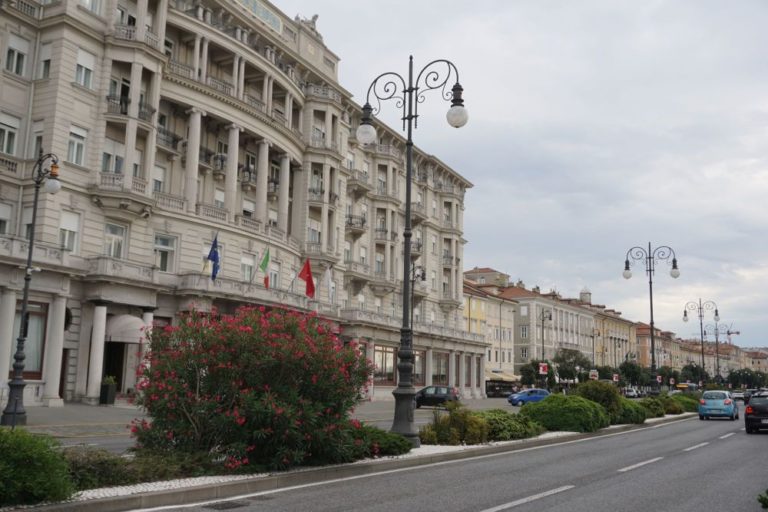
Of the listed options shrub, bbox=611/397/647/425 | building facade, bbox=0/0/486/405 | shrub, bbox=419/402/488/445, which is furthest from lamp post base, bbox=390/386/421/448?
shrub, bbox=611/397/647/425

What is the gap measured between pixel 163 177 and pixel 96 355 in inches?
455

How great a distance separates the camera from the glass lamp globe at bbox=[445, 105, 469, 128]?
650 inches

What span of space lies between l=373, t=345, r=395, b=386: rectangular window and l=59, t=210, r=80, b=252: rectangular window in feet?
92.3

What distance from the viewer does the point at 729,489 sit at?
11.4 meters

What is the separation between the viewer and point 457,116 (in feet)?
54.3

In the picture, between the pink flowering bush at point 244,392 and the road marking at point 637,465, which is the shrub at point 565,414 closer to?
the road marking at point 637,465

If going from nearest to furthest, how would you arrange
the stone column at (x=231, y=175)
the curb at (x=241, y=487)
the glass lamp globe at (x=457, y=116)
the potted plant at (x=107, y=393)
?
the curb at (x=241, y=487) < the glass lamp globe at (x=457, y=116) < the potted plant at (x=107, y=393) < the stone column at (x=231, y=175)

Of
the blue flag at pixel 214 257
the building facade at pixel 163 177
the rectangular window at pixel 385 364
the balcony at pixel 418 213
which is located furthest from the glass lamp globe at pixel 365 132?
the balcony at pixel 418 213

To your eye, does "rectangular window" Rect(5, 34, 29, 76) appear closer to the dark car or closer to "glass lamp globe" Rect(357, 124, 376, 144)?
"glass lamp globe" Rect(357, 124, 376, 144)

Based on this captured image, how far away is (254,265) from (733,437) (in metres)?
28.0

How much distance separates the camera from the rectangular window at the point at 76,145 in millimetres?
32188

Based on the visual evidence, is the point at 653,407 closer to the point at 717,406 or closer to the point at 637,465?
the point at 717,406

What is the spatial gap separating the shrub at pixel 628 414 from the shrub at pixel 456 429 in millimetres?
11042

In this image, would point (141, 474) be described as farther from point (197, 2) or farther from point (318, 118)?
point (318, 118)
